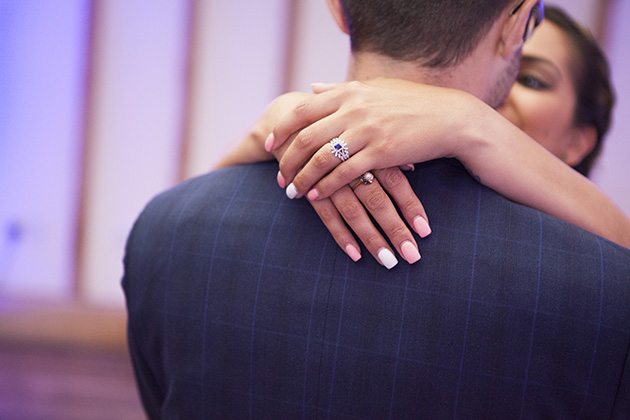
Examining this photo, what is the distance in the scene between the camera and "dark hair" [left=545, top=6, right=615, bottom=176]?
5.65 feet

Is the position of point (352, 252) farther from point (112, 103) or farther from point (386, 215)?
point (112, 103)

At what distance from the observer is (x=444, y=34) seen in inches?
28.7

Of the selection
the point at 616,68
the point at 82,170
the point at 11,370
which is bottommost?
the point at 11,370

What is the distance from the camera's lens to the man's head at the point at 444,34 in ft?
Result: 2.37

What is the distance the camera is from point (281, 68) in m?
3.39

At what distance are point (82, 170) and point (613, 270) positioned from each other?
351 cm

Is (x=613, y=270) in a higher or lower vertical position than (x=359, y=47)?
lower

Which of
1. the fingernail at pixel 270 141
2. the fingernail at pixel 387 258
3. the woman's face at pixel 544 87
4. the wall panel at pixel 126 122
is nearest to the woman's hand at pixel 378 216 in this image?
the fingernail at pixel 387 258

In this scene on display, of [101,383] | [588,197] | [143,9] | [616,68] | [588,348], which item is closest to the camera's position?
[588,348]

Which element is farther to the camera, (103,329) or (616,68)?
(103,329)

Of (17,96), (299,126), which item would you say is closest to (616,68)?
(299,126)

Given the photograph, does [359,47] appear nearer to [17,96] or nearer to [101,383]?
[101,383]

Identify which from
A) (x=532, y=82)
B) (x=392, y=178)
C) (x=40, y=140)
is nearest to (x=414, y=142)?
(x=392, y=178)

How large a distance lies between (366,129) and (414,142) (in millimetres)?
66
